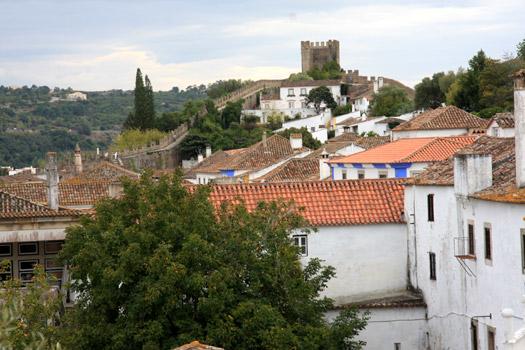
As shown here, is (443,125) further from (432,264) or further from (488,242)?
(488,242)

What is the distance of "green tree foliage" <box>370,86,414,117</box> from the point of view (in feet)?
Result: 319

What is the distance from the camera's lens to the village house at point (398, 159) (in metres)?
45.0

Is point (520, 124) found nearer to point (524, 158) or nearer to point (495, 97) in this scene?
point (524, 158)

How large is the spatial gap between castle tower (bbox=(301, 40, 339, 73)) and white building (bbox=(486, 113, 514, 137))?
11606 centimetres

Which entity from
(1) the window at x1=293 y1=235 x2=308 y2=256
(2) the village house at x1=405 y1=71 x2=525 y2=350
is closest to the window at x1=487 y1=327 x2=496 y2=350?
(2) the village house at x1=405 y1=71 x2=525 y2=350

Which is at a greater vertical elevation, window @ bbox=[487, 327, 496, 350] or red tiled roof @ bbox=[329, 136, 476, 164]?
red tiled roof @ bbox=[329, 136, 476, 164]

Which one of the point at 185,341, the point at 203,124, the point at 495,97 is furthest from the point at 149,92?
the point at 185,341

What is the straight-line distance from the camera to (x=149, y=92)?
116 meters

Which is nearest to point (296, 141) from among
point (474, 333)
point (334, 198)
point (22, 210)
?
point (22, 210)

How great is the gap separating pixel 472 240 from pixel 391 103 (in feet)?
251

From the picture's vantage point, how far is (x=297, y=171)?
56438 mm

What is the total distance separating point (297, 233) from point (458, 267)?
15.1 feet

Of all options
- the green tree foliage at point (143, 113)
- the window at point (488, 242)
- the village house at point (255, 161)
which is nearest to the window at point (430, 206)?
the window at point (488, 242)

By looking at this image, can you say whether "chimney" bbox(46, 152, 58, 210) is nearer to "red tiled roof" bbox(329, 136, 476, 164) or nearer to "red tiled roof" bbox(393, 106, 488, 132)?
"red tiled roof" bbox(329, 136, 476, 164)
